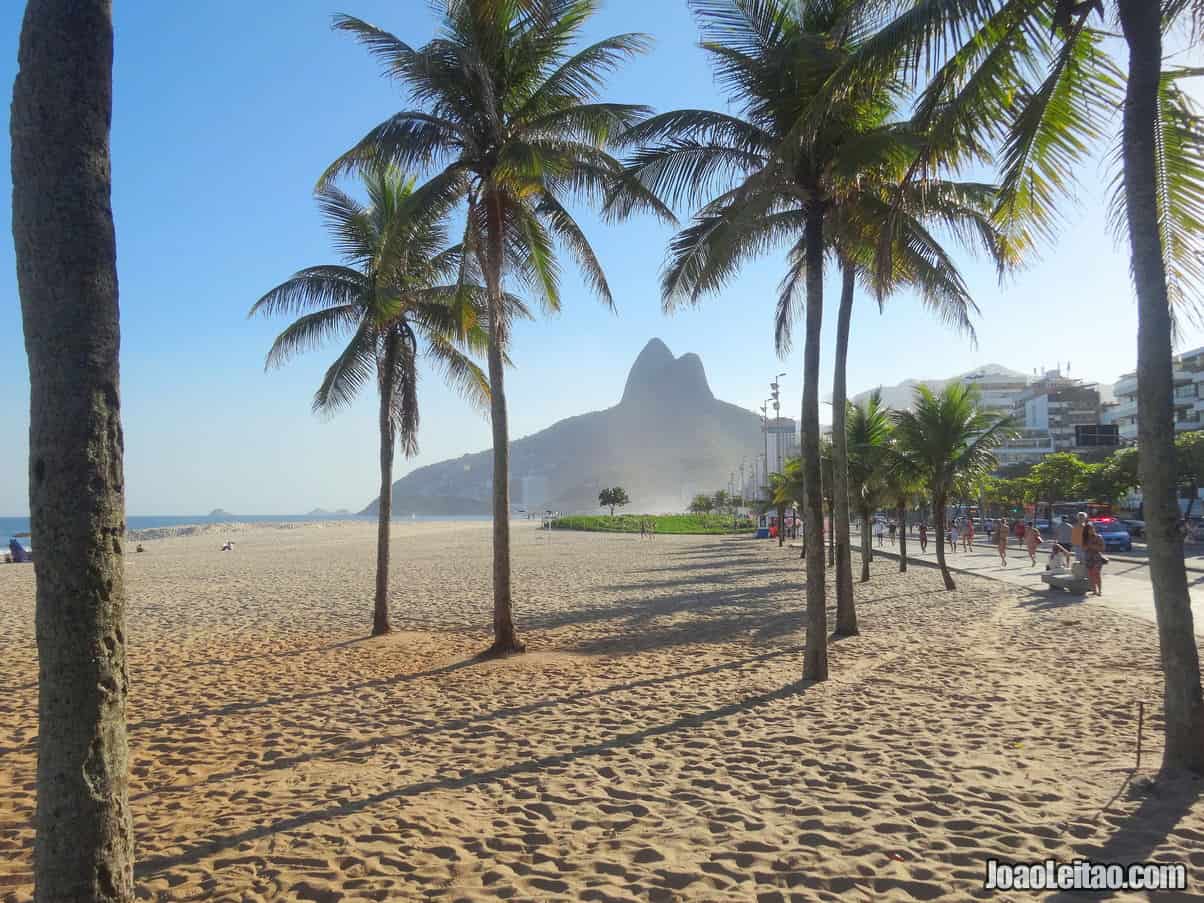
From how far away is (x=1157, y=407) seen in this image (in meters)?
4.78

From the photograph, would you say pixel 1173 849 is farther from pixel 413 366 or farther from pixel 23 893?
pixel 413 366

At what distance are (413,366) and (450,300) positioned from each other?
54.2 inches

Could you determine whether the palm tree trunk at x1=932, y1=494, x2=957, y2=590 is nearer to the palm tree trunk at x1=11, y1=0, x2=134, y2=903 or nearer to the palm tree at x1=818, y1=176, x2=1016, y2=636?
the palm tree at x1=818, y1=176, x2=1016, y2=636

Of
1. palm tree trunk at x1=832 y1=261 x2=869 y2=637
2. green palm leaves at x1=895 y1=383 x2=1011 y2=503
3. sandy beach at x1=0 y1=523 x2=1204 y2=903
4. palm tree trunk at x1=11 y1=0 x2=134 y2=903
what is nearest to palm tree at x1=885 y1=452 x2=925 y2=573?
green palm leaves at x1=895 y1=383 x2=1011 y2=503

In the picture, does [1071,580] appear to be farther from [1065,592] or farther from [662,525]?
[662,525]

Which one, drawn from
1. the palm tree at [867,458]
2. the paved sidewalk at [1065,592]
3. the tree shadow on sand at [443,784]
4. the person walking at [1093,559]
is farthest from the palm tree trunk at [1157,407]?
the palm tree at [867,458]

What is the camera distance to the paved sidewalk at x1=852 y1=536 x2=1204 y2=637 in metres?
13.8

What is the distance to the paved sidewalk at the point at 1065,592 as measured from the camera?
1378 centimetres

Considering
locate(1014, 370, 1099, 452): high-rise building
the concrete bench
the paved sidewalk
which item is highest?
locate(1014, 370, 1099, 452): high-rise building

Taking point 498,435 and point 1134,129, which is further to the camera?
point 498,435

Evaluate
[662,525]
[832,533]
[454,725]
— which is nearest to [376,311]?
[454,725]

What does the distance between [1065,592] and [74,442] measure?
698 inches

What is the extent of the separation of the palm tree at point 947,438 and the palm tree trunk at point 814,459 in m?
9.11

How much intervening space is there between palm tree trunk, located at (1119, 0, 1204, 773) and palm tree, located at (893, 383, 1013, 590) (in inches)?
488
